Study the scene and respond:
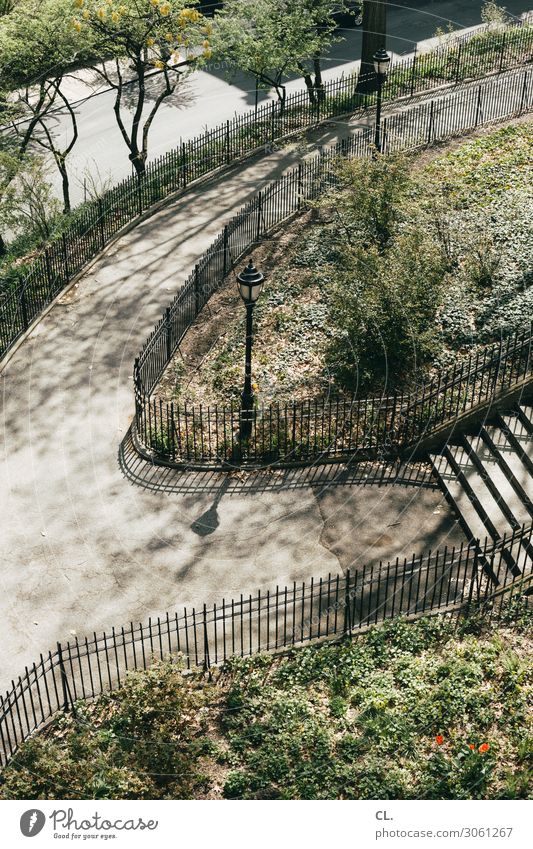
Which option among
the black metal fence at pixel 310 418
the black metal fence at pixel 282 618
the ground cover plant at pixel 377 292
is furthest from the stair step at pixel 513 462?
the ground cover plant at pixel 377 292

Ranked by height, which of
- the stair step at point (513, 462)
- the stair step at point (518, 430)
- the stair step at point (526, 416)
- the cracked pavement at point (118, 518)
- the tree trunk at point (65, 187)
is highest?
the tree trunk at point (65, 187)

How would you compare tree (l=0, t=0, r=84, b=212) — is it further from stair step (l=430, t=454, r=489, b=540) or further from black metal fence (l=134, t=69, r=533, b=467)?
stair step (l=430, t=454, r=489, b=540)

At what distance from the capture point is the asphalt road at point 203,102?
32.2m

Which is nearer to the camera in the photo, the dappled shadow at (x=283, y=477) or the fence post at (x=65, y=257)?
the dappled shadow at (x=283, y=477)

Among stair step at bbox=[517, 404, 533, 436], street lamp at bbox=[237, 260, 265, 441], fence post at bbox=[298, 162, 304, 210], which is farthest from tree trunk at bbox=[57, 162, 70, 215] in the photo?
stair step at bbox=[517, 404, 533, 436]

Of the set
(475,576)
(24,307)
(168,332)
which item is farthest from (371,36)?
(475,576)

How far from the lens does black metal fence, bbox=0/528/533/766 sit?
14531 millimetres

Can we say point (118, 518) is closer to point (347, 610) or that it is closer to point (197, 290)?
point (347, 610)

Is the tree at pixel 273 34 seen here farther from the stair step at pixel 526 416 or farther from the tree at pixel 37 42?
the stair step at pixel 526 416

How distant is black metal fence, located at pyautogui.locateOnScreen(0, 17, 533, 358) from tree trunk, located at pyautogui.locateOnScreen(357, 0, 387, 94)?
45 centimetres

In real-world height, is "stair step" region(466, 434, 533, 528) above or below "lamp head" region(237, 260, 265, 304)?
below

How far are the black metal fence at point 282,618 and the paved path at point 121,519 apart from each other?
1.55ft

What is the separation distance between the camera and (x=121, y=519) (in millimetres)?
17562

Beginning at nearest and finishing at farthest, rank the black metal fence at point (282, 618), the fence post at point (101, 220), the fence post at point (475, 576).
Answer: the black metal fence at point (282, 618), the fence post at point (475, 576), the fence post at point (101, 220)
